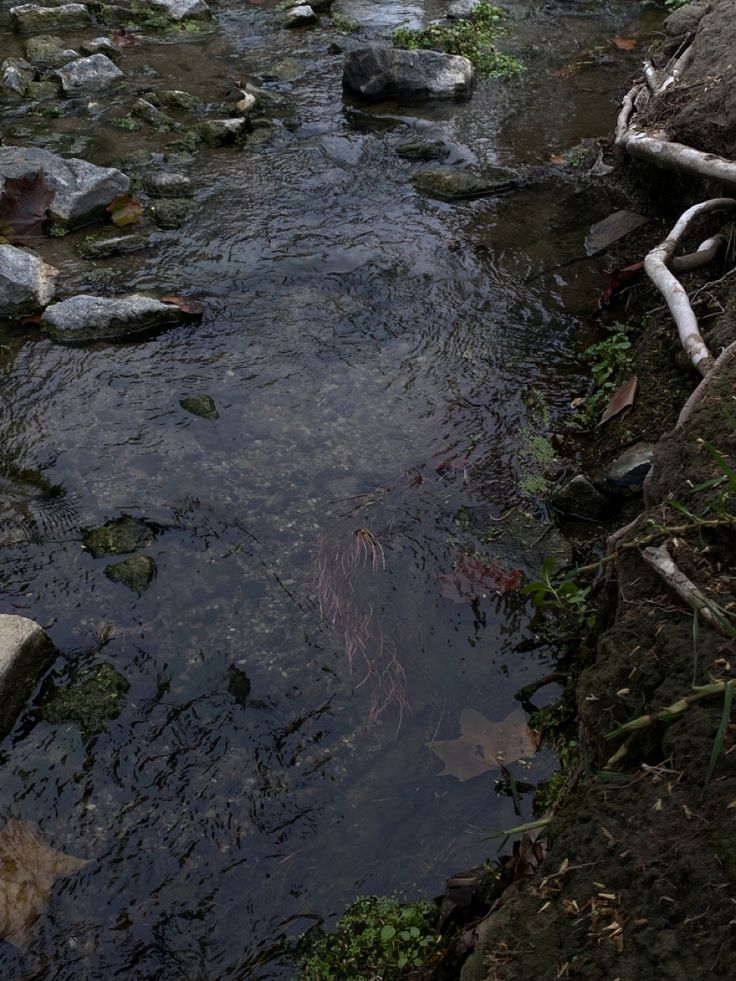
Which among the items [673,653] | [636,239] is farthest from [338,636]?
[636,239]

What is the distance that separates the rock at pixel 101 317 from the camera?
556 centimetres

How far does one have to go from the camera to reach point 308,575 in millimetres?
4086

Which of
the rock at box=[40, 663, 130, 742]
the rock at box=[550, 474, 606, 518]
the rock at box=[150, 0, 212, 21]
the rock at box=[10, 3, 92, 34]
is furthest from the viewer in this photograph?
the rock at box=[150, 0, 212, 21]

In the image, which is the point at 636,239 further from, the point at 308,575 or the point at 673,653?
the point at 673,653

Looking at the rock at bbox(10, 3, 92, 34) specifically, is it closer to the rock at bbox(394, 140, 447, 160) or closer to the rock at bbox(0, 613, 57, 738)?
the rock at bbox(394, 140, 447, 160)

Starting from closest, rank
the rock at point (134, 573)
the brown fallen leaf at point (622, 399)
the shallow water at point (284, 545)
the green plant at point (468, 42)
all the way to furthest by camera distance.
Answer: the shallow water at point (284, 545) < the rock at point (134, 573) < the brown fallen leaf at point (622, 399) < the green plant at point (468, 42)

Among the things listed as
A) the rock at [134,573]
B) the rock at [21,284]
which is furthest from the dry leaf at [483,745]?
the rock at [21,284]

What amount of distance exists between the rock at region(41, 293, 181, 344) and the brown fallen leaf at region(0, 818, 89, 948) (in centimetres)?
330

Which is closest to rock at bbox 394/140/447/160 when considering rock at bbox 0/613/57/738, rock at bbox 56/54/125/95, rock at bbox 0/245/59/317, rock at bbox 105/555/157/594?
rock at bbox 0/245/59/317

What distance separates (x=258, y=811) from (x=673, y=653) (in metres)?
1.65

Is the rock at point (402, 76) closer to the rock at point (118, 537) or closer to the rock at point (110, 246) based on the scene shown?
the rock at point (110, 246)

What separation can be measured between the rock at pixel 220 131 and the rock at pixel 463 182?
1.83 m

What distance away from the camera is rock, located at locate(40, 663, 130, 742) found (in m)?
→ 3.48

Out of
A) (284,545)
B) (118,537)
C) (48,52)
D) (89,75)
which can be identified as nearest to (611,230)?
(284,545)
